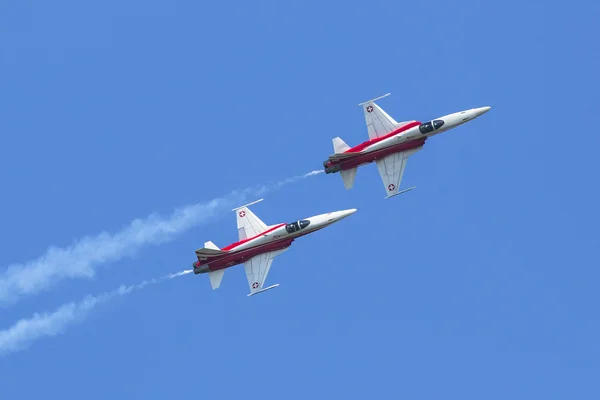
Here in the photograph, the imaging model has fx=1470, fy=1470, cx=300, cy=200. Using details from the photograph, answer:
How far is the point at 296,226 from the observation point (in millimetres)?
127875

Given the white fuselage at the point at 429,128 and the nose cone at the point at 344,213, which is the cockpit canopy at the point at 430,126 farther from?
the nose cone at the point at 344,213

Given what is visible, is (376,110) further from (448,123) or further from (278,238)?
(278,238)

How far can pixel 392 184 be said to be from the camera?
130 metres

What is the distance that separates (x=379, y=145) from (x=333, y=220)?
25.6 feet

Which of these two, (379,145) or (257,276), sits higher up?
(379,145)

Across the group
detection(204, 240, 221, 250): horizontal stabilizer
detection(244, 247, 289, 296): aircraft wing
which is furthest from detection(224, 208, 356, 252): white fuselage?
detection(244, 247, 289, 296): aircraft wing

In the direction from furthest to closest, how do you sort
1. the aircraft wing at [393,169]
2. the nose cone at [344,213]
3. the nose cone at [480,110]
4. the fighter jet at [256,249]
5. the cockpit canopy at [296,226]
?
the nose cone at [480,110]
the aircraft wing at [393,169]
the nose cone at [344,213]
the cockpit canopy at [296,226]
the fighter jet at [256,249]

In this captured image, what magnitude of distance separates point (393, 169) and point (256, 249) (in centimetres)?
1404

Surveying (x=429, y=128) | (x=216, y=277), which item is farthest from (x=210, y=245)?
(x=429, y=128)

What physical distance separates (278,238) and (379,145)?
12.1 meters

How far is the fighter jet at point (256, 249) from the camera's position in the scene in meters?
127

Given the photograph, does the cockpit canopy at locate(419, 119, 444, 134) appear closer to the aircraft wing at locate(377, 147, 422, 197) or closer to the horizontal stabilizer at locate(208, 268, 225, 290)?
the aircraft wing at locate(377, 147, 422, 197)

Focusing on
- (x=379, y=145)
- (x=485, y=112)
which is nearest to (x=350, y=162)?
(x=379, y=145)

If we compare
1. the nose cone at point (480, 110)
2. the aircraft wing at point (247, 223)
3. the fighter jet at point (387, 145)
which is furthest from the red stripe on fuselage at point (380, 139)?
the aircraft wing at point (247, 223)
